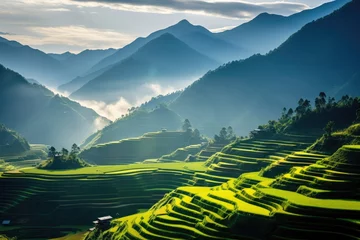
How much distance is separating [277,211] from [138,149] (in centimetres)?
8655

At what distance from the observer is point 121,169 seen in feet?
291

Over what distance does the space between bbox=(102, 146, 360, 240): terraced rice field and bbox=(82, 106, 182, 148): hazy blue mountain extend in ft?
369

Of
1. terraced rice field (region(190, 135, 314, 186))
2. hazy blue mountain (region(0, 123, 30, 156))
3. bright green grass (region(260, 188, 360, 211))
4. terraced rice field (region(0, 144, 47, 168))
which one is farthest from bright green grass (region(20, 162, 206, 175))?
hazy blue mountain (region(0, 123, 30, 156))

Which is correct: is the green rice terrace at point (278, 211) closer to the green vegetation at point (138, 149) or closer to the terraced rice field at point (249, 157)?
the terraced rice field at point (249, 157)

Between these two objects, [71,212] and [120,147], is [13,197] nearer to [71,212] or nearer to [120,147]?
[71,212]

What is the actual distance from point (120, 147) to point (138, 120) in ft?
153

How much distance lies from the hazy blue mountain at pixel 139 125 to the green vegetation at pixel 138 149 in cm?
3442

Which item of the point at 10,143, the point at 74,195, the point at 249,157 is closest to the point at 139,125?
the point at 10,143

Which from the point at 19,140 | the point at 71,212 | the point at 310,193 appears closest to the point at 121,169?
the point at 71,212

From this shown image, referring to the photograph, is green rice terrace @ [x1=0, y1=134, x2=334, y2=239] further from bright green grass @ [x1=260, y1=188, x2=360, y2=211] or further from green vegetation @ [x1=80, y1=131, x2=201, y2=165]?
green vegetation @ [x1=80, y1=131, x2=201, y2=165]

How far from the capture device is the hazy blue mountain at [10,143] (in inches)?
5930

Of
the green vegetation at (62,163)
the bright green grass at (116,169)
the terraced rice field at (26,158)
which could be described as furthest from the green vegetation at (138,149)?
the bright green grass at (116,169)

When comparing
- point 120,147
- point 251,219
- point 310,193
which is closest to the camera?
point 251,219

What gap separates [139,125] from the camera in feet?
558
